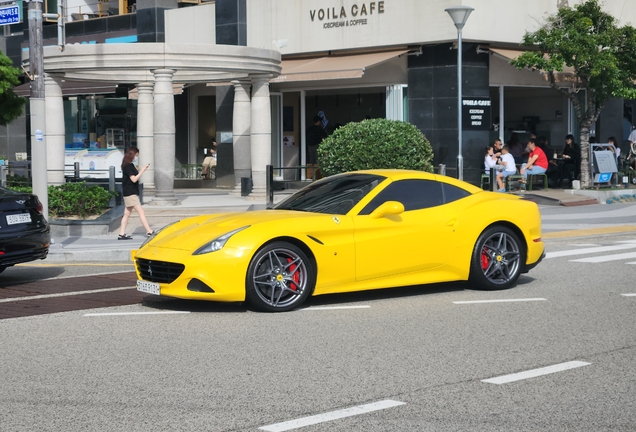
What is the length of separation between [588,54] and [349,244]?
17506 mm

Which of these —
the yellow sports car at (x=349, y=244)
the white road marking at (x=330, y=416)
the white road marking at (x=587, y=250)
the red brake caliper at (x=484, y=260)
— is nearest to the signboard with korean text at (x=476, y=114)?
the white road marking at (x=587, y=250)

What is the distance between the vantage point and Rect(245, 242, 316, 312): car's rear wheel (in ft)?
32.2

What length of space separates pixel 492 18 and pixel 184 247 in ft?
64.6

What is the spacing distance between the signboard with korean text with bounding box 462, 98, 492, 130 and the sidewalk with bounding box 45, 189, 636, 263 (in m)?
2.62

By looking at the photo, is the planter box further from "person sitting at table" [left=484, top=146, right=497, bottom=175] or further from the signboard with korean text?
the signboard with korean text

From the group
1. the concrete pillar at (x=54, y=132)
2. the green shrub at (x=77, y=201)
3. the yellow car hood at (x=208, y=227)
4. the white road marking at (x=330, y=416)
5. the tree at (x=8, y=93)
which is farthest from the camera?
the tree at (x=8, y=93)

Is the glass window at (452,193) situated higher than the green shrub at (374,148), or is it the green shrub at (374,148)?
the green shrub at (374,148)

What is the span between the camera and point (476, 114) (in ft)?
91.5

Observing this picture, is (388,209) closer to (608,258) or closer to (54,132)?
(608,258)

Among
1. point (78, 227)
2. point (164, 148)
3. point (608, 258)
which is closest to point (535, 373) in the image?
point (608, 258)

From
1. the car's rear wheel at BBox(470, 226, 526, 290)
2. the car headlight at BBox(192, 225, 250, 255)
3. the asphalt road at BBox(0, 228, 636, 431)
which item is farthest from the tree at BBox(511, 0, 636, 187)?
the car headlight at BBox(192, 225, 250, 255)

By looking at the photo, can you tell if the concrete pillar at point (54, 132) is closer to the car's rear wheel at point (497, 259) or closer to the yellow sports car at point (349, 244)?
the yellow sports car at point (349, 244)

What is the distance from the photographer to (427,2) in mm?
27719

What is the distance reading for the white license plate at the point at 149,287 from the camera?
10.0 metres
